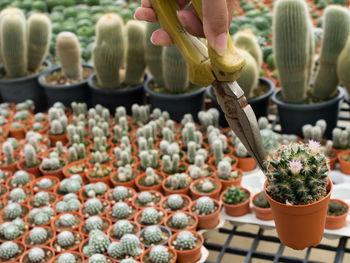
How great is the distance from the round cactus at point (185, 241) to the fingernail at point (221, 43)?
1.28m

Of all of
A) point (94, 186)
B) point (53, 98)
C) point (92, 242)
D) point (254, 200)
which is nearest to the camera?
point (92, 242)

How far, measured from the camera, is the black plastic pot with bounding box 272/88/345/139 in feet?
10.3

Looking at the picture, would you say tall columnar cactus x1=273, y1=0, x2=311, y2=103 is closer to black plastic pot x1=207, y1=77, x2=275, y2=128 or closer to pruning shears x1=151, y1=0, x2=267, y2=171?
black plastic pot x1=207, y1=77, x2=275, y2=128

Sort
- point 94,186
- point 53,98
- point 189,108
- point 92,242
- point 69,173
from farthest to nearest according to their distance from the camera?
1. point 53,98
2. point 189,108
3. point 69,173
4. point 94,186
5. point 92,242

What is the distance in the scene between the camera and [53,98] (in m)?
3.97

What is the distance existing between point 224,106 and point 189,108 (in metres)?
2.20

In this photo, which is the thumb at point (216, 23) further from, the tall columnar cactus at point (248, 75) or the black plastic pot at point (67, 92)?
the black plastic pot at point (67, 92)

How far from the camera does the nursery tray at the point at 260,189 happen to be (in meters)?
2.32

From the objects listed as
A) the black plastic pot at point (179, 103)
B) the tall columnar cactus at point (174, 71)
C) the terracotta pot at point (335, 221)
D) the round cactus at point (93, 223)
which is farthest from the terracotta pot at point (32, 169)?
the terracotta pot at point (335, 221)

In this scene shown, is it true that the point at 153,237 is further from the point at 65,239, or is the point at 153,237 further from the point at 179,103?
the point at 179,103

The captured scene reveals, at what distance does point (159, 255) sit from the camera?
2.24m

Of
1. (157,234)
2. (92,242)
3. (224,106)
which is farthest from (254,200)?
(224,106)

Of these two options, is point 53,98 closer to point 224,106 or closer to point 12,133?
point 12,133

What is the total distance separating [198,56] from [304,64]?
1845mm
